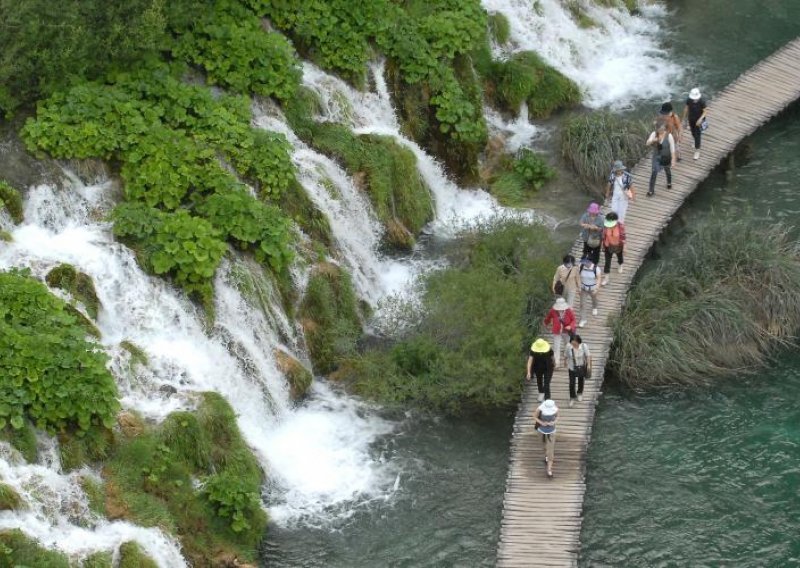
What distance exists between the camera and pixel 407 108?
89.9 ft

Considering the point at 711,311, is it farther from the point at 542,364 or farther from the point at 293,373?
the point at 293,373

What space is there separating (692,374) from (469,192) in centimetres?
696

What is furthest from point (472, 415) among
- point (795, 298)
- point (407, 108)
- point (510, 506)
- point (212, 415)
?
point (407, 108)

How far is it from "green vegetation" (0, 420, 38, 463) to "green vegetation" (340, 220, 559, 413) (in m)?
5.93

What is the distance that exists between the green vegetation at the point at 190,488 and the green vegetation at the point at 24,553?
1452mm

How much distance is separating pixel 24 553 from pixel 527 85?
54.7ft

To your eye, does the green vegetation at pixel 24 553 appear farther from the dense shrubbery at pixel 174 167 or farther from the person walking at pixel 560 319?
the person walking at pixel 560 319

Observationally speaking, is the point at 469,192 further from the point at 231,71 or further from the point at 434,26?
the point at 231,71

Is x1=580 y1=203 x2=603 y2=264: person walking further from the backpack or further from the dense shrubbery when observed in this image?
the dense shrubbery

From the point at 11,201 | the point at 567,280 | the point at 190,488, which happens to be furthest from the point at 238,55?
the point at 190,488

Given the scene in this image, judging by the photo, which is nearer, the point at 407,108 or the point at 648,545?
the point at 648,545

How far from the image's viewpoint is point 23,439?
59.9 feet

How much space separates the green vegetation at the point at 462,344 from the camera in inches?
861

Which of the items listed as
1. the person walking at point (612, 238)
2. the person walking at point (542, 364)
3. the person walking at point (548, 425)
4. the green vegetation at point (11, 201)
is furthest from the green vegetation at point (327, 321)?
the green vegetation at point (11, 201)
